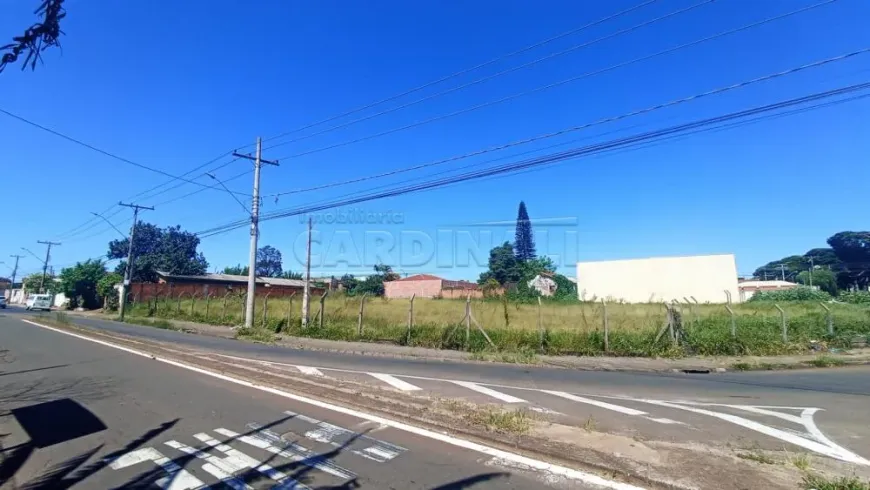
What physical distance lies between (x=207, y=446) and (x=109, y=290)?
5179 cm

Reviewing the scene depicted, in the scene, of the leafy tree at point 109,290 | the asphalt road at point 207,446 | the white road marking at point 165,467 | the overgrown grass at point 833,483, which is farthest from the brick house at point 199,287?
the overgrown grass at point 833,483

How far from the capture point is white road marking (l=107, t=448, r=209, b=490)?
12.9 feet

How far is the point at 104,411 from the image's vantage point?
648 cm

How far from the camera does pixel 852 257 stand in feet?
256

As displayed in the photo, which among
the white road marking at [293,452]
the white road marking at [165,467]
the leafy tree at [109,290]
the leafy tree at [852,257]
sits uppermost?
the leafy tree at [852,257]

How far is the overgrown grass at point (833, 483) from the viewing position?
367 centimetres

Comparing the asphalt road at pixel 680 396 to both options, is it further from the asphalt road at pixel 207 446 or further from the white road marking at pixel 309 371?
the asphalt road at pixel 207 446

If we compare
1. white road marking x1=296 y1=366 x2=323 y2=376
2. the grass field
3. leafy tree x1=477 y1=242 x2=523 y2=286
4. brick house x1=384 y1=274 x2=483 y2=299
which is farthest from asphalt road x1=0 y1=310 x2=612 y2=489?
leafy tree x1=477 y1=242 x2=523 y2=286

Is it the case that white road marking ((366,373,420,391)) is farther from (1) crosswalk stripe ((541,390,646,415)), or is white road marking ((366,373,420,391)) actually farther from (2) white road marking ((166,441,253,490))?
(2) white road marking ((166,441,253,490))

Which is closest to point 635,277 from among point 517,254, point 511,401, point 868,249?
point 517,254

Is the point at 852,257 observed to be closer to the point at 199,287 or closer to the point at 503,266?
the point at 503,266

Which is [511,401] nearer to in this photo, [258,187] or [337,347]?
[337,347]

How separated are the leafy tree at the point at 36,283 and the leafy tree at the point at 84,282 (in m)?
23.9

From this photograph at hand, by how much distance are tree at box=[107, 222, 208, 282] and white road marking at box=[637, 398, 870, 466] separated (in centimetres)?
6720
